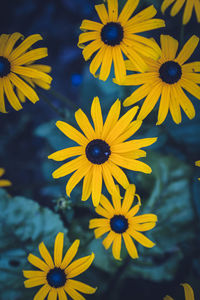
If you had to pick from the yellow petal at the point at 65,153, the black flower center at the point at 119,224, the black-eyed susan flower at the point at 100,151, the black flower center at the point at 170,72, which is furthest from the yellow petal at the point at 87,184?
the black flower center at the point at 170,72

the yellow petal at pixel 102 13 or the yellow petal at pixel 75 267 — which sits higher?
the yellow petal at pixel 102 13

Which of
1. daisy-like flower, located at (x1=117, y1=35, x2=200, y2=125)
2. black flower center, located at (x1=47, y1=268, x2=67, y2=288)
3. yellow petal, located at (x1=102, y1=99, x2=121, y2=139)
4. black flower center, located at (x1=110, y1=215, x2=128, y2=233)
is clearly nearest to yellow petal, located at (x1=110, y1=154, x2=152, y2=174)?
yellow petal, located at (x1=102, y1=99, x2=121, y2=139)

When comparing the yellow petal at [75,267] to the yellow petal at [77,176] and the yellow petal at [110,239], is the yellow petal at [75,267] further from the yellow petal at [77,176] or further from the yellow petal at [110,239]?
the yellow petal at [77,176]

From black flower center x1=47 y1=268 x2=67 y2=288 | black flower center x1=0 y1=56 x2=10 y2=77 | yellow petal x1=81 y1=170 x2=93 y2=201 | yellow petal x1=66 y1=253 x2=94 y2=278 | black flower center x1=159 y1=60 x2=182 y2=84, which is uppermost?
black flower center x1=159 y1=60 x2=182 y2=84

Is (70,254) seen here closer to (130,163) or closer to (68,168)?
(68,168)

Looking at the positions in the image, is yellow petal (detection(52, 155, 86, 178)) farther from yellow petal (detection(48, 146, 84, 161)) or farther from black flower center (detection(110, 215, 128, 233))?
black flower center (detection(110, 215, 128, 233))

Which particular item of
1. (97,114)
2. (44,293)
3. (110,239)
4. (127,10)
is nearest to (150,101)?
(97,114)
